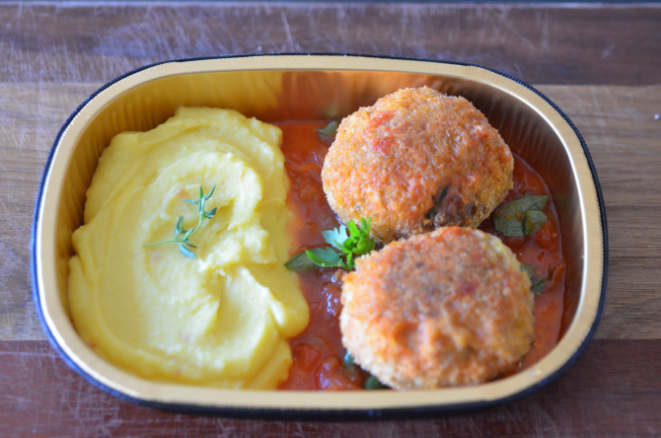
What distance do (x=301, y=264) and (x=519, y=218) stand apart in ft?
3.99

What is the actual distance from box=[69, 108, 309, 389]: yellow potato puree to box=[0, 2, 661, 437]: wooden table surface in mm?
323

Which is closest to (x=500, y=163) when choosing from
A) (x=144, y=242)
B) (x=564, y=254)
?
(x=564, y=254)

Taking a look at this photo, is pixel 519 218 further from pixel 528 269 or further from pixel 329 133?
pixel 329 133

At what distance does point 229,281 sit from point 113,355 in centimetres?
61

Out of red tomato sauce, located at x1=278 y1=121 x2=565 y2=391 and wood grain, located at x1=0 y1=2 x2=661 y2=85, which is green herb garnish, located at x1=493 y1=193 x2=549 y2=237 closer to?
red tomato sauce, located at x1=278 y1=121 x2=565 y2=391

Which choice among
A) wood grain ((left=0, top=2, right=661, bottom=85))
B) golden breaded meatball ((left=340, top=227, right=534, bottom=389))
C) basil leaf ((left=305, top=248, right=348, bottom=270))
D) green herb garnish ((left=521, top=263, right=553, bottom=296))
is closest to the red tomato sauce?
green herb garnish ((left=521, top=263, right=553, bottom=296))

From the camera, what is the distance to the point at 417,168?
8.69 ft

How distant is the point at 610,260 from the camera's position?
9.91ft

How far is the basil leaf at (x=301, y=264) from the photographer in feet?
9.19

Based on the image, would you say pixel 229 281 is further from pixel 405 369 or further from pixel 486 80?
pixel 486 80

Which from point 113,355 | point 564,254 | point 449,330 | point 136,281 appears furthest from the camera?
point 564,254

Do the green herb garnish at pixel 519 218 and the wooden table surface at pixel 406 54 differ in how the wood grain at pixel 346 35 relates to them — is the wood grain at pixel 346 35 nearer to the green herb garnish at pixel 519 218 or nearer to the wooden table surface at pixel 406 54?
the wooden table surface at pixel 406 54

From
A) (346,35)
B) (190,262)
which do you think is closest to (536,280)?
(190,262)

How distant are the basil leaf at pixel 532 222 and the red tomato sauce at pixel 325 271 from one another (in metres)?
0.03
